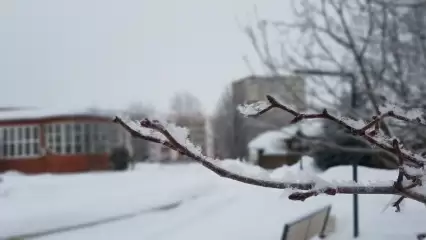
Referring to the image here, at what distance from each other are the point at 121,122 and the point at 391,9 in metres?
7.81

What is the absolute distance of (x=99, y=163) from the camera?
116ft

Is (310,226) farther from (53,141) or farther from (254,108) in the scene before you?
(53,141)

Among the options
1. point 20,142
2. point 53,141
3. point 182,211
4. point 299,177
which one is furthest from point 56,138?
point 299,177

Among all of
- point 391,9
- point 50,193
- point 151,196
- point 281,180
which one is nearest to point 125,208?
point 151,196

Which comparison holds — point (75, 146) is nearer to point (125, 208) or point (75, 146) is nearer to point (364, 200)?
point (125, 208)

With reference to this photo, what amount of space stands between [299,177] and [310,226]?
6112 mm

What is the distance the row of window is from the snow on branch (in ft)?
108

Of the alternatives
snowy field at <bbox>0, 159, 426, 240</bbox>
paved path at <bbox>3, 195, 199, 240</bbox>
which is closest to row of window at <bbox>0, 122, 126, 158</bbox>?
snowy field at <bbox>0, 159, 426, 240</bbox>

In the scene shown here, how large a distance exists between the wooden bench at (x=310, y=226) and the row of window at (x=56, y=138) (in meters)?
25.8

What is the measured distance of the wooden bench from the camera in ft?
21.7

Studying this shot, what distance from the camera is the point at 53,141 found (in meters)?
34.7

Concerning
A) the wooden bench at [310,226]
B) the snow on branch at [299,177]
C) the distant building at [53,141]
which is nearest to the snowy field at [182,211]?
the wooden bench at [310,226]

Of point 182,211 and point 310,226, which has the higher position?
point 310,226

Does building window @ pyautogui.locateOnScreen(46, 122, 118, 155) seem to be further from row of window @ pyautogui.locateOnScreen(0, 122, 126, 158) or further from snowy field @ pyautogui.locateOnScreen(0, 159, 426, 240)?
snowy field @ pyautogui.locateOnScreen(0, 159, 426, 240)
